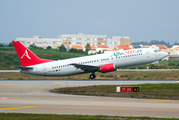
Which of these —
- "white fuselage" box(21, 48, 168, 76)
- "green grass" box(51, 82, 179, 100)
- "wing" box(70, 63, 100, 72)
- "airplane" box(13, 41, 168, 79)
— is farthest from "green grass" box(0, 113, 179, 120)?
"white fuselage" box(21, 48, 168, 76)

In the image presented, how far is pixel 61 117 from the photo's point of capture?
53.1 ft

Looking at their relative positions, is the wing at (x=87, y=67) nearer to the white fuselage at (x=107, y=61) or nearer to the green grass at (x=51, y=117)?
the white fuselage at (x=107, y=61)

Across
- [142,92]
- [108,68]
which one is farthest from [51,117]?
[108,68]

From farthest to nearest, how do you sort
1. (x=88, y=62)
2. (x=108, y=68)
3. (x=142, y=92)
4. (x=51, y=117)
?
(x=88, y=62)
(x=108, y=68)
(x=142, y=92)
(x=51, y=117)

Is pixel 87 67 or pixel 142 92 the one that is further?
pixel 87 67

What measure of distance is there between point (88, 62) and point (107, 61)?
10.5 ft

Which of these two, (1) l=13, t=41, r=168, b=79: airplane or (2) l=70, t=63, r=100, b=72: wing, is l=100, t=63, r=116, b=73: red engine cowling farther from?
(2) l=70, t=63, r=100, b=72: wing

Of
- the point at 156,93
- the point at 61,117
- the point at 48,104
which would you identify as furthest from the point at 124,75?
the point at 61,117

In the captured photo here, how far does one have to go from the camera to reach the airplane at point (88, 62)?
140 feet

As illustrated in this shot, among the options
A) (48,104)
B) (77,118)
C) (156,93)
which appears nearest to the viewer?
(77,118)

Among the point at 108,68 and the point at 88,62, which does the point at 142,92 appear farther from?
the point at 88,62

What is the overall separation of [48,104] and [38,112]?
313cm

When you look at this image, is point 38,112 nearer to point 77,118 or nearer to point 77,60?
point 77,118

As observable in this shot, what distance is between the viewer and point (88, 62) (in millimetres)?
43969
